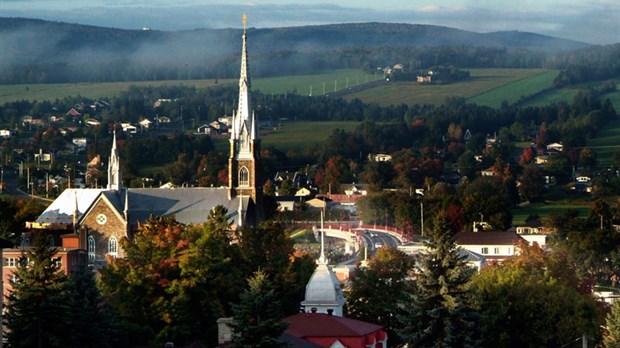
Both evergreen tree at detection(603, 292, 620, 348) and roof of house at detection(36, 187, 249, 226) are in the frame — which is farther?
roof of house at detection(36, 187, 249, 226)

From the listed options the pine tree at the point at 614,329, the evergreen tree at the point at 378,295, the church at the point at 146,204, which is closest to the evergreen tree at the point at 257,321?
the evergreen tree at the point at 378,295

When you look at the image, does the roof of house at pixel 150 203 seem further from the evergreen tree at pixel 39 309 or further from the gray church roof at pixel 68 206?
the evergreen tree at pixel 39 309

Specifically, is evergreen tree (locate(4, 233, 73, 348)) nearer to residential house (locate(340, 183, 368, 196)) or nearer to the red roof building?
the red roof building

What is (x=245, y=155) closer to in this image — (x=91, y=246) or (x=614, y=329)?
(x=91, y=246)

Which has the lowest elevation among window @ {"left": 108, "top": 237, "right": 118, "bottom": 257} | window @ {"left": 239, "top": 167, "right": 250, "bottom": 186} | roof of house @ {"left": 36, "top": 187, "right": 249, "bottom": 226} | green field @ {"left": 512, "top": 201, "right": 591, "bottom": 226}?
green field @ {"left": 512, "top": 201, "right": 591, "bottom": 226}

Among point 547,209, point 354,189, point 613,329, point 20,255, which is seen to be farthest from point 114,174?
point 354,189

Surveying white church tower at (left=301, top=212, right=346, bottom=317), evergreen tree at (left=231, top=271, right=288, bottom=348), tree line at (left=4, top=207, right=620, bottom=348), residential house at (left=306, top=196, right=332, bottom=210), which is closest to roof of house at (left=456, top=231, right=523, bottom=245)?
tree line at (left=4, top=207, right=620, bottom=348)

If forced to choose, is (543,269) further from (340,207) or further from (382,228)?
(340,207)
